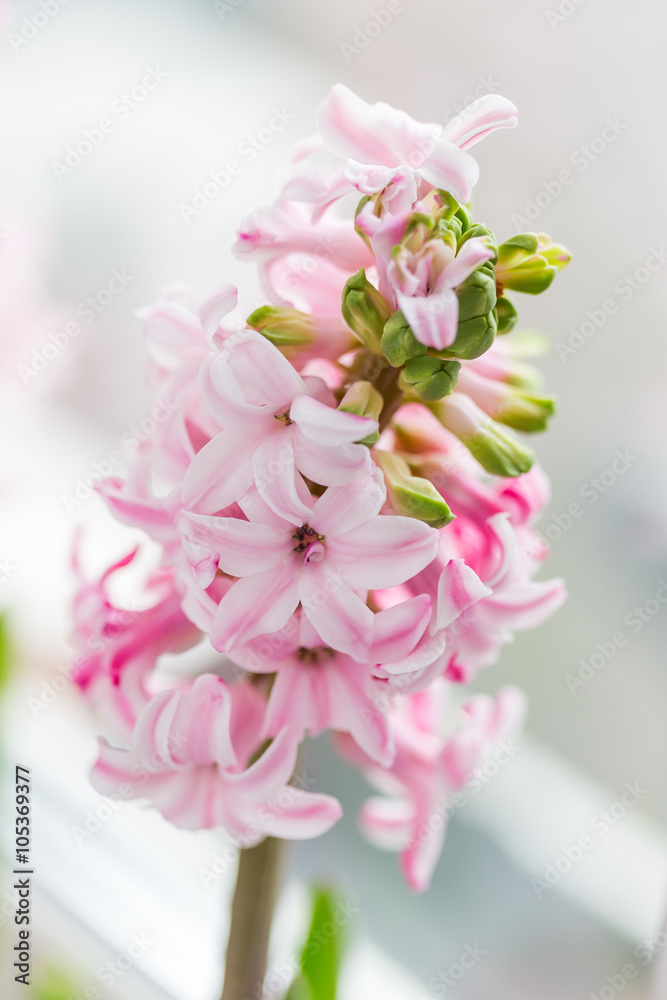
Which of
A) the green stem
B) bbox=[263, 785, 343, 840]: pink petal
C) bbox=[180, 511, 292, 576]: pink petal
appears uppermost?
the green stem

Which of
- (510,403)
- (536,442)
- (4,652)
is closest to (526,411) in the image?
(510,403)

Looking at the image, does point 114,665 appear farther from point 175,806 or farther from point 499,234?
point 499,234

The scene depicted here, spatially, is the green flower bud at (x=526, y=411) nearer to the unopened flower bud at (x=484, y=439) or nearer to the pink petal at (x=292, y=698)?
the unopened flower bud at (x=484, y=439)

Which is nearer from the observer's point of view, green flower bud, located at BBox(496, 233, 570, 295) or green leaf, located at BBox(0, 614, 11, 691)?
green flower bud, located at BBox(496, 233, 570, 295)

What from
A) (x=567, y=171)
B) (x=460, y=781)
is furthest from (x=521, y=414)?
(x=567, y=171)

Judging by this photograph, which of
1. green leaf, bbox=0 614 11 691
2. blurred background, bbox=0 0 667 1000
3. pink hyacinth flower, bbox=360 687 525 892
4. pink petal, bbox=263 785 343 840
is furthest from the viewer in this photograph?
blurred background, bbox=0 0 667 1000

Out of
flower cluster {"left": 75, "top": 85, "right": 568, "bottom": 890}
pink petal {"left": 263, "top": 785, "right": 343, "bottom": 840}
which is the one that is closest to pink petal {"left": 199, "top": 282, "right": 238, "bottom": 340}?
flower cluster {"left": 75, "top": 85, "right": 568, "bottom": 890}

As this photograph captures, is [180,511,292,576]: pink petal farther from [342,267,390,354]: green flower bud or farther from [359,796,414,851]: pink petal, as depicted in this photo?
[359,796,414,851]: pink petal

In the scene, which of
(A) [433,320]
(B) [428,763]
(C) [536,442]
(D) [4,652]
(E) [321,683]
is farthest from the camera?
(C) [536,442]

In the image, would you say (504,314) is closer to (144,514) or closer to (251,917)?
(144,514)

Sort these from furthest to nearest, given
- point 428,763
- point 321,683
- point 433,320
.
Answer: point 428,763, point 321,683, point 433,320
